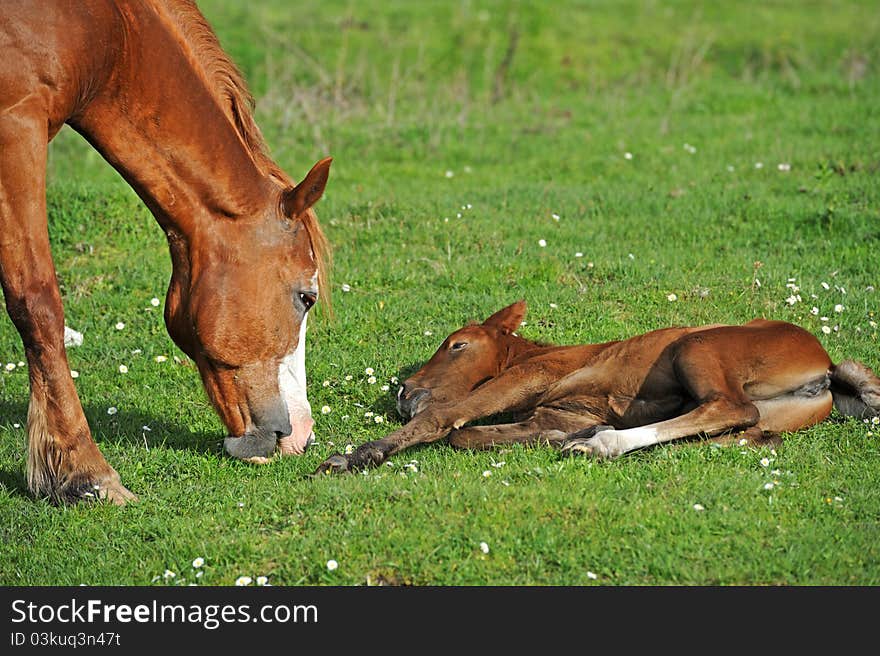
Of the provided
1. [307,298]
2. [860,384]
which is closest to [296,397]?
[307,298]

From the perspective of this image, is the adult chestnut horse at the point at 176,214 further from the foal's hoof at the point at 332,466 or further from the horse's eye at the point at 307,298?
the foal's hoof at the point at 332,466

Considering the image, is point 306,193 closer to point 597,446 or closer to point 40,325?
point 40,325

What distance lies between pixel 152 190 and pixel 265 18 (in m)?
13.3

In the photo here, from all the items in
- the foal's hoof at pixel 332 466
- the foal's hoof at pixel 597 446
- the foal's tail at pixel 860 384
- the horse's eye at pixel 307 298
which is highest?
the horse's eye at pixel 307 298

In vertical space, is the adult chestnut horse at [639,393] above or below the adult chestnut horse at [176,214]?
below

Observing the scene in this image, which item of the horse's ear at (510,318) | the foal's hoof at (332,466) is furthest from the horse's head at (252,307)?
the horse's ear at (510,318)

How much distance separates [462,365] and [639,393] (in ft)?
3.59

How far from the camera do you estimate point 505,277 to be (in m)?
9.20

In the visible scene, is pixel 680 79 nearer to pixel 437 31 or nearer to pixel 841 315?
pixel 437 31

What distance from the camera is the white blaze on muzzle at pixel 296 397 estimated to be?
6.03 meters

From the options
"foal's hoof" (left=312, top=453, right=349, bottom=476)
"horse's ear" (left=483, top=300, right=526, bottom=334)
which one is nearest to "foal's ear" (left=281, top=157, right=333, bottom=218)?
"foal's hoof" (left=312, top=453, right=349, bottom=476)

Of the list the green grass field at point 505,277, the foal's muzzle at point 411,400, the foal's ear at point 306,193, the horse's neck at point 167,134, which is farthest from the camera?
the foal's muzzle at point 411,400

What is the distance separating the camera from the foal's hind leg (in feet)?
18.1

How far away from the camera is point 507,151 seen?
12922mm
